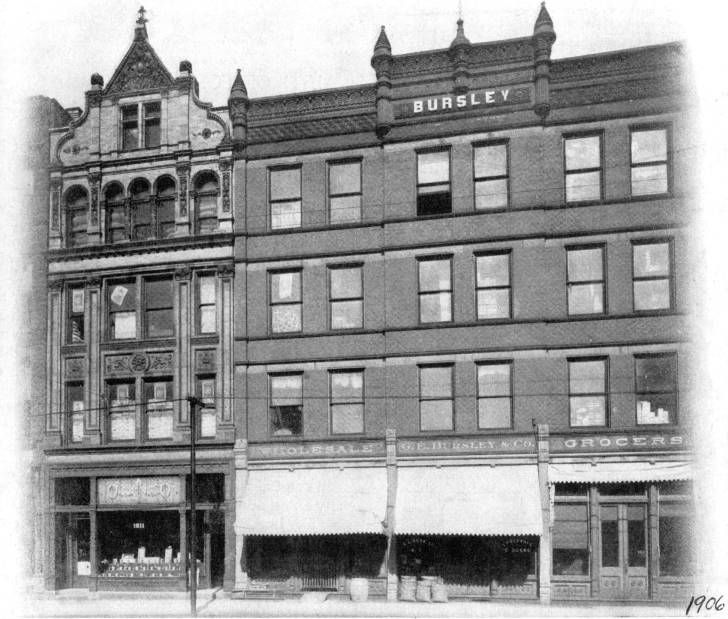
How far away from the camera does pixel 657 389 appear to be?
21797 millimetres

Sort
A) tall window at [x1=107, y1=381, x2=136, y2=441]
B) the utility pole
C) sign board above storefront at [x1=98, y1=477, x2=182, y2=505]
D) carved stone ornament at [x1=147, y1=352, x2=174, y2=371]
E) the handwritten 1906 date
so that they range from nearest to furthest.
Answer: the handwritten 1906 date
the utility pole
sign board above storefront at [x1=98, y1=477, x2=182, y2=505]
carved stone ornament at [x1=147, y1=352, x2=174, y2=371]
tall window at [x1=107, y1=381, x2=136, y2=441]

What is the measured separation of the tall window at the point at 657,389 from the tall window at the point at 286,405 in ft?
32.0

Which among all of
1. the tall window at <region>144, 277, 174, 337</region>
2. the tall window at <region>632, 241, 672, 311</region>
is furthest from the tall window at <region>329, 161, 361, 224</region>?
the tall window at <region>632, 241, 672, 311</region>

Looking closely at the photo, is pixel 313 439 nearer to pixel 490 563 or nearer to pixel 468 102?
pixel 490 563

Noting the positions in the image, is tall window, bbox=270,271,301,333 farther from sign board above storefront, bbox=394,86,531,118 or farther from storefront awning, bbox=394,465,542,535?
sign board above storefront, bbox=394,86,531,118

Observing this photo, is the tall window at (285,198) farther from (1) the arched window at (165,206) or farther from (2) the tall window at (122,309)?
(2) the tall window at (122,309)

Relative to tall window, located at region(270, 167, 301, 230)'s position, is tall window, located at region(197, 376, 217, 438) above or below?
below

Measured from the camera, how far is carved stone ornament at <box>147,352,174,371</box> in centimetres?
2473

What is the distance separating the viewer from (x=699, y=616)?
55.1ft

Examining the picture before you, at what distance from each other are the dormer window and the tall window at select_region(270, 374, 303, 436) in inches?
350

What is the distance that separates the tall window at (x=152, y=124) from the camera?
84.6ft

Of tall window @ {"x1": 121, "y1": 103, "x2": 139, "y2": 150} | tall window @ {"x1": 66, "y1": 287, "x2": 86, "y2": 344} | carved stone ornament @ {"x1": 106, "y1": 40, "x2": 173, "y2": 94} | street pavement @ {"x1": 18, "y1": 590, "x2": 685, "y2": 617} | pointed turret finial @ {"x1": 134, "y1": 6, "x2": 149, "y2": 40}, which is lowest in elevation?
street pavement @ {"x1": 18, "y1": 590, "x2": 685, "y2": 617}

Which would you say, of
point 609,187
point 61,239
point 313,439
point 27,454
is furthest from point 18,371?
point 609,187

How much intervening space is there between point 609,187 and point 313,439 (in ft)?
36.9
